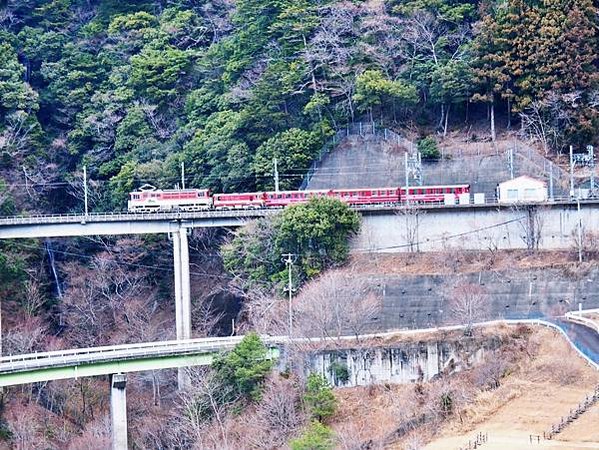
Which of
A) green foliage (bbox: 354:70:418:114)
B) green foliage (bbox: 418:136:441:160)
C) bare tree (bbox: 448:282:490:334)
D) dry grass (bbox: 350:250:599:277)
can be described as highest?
green foliage (bbox: 354:70:418:114)

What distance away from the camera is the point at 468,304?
2114 inches

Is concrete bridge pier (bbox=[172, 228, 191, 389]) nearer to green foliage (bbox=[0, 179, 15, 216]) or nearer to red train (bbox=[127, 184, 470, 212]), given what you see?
red train (bbox=[127, 184, 470, 212])

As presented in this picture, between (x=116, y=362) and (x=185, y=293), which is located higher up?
(x=185, y=293)

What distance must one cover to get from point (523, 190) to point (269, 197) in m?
12.7

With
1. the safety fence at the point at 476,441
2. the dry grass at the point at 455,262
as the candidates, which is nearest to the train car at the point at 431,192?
the dry grass at the point at 455,262

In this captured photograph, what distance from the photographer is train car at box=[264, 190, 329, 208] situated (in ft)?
218

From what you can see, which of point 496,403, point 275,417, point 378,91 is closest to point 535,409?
point 496,403

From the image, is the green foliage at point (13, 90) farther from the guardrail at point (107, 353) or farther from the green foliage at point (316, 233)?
the guardrail at point (107, 353)

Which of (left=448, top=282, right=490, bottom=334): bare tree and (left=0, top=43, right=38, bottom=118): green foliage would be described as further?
(left=0, top=43, right=38, bottom=118): green foliage

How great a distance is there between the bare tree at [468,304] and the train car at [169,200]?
1679 centimetres

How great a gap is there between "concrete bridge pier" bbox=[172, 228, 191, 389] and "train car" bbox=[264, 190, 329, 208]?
459cm

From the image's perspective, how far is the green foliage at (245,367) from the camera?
53.7 metres

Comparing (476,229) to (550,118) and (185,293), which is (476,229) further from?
(185,293)

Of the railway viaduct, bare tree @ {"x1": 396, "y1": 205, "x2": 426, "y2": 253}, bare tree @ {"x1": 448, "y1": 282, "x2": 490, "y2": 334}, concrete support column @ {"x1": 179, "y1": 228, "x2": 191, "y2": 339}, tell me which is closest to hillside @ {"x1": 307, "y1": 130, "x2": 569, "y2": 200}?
the railway viaduct
